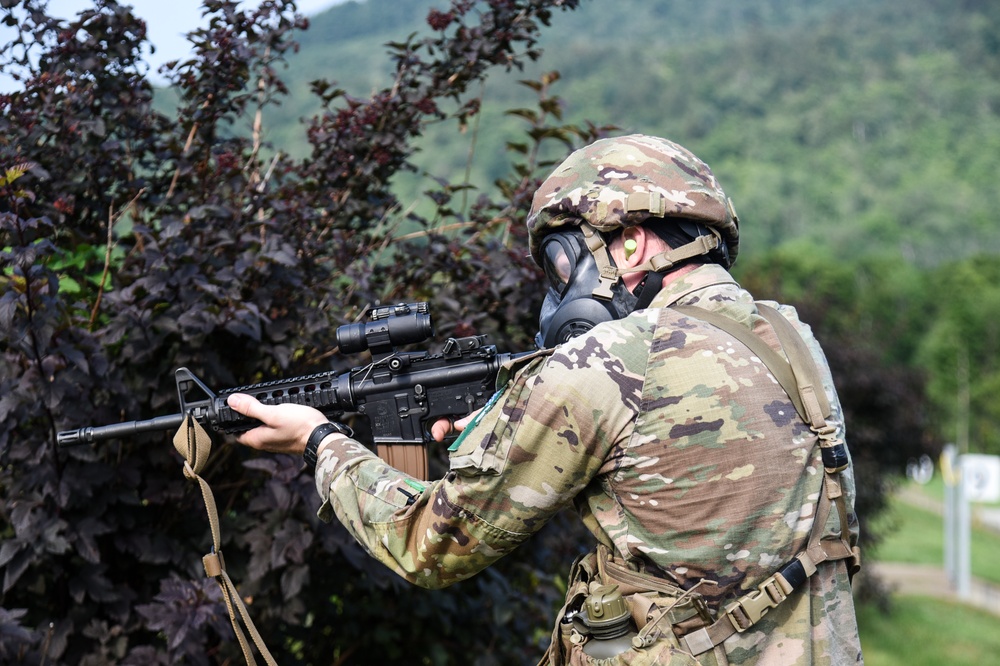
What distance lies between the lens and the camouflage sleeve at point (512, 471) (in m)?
2.11

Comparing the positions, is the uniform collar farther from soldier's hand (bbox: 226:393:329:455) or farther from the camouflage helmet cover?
soldier's hand (bbox: 226:393:329:455)

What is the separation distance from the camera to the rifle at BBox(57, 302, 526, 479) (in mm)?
2701

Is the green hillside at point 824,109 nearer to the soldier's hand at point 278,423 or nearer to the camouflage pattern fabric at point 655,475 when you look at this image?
the soldier's hand at point 278,423

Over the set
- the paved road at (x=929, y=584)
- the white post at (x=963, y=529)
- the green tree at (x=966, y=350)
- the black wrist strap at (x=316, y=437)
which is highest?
the black wrist strap at (x=316, y=437)

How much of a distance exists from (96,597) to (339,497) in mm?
1321

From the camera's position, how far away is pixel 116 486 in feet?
10.8

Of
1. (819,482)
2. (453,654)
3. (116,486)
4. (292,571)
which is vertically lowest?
(453,654)

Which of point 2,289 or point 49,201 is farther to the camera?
point 49,201

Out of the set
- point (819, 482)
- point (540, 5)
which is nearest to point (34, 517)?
point (819, 482)

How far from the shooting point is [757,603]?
7.17 feet

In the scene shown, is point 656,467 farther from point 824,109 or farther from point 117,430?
point 824,109

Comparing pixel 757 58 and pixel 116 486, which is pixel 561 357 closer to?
pixel 116 486

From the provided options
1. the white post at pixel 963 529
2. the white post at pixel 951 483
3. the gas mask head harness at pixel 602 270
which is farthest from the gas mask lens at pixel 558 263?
the white post at pixel 963 529

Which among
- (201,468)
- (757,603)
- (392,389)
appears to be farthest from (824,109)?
(757,603)
